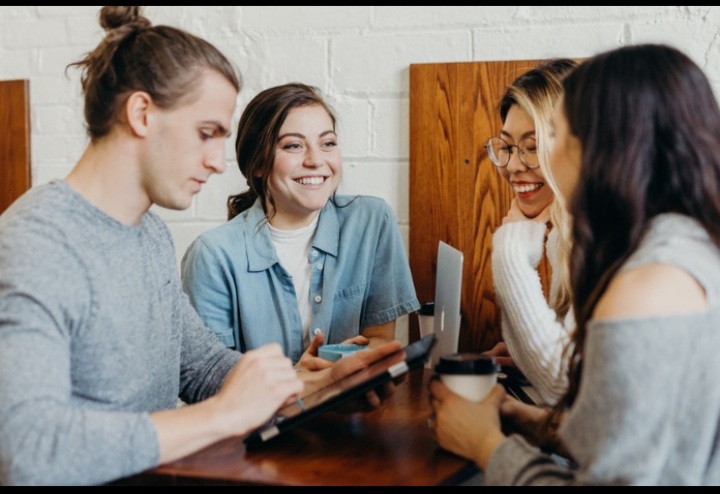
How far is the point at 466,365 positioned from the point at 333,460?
0.20m

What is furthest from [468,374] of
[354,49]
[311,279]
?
[354,49]

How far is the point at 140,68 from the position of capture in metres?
1.16

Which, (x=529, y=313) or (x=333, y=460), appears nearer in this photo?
(x=333, y=460)

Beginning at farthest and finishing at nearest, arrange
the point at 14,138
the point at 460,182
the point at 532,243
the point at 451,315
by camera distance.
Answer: the point at 14,138, the point at 460,182, the point at 532,243, the point at 451,315

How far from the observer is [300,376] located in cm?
137

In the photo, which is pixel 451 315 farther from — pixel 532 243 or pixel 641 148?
pixel 641 148

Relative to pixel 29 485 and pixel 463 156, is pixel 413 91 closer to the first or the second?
pixel 463 156

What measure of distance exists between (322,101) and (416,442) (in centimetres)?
100

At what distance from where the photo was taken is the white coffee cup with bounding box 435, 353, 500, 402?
3.45 ft

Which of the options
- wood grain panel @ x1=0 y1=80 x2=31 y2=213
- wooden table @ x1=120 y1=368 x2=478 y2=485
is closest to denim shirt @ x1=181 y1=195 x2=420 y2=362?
wooden table @ x1=120 y1=368 x2=478 y2=485

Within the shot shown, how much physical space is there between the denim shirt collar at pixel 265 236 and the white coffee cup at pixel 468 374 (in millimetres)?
798

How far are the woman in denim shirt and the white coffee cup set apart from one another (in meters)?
0.71

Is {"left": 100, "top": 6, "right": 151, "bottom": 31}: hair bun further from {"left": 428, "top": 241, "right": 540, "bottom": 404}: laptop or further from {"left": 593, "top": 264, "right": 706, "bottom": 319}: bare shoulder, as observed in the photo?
{"left": 593, "top": 264, "right": 706, "bottom": 319}: bare shoulder

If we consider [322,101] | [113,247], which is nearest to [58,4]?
[322,101]
